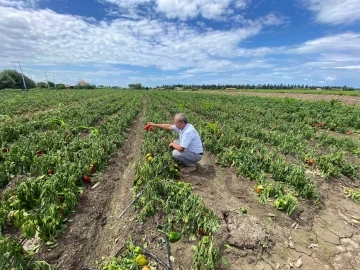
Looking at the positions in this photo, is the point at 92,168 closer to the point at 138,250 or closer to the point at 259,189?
the point at 138,250

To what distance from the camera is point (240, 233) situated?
3393mm

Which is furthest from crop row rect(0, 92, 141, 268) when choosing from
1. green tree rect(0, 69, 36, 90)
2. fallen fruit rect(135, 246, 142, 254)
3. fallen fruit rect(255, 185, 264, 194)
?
green tree rect(0, 69, 36, 90)

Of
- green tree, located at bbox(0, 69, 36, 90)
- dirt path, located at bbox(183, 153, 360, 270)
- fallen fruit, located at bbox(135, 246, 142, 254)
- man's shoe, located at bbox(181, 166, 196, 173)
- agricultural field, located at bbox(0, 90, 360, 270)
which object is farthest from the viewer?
green tree, located at bbox(0, 69, 36, 90)

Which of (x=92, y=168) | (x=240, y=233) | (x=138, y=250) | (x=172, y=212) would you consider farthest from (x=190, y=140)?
(x=138, y=250)

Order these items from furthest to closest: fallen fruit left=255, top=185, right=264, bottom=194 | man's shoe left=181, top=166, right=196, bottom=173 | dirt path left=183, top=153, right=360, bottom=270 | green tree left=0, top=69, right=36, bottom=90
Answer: green tree left=0, top=69, right=36, bottom=90, man's shoe left=181, top=166, right=196, bottom=173, fallen fruit left=255, top=185, right=264, bottom=194, dirt path left=183, top=153, right=360, bottom=270

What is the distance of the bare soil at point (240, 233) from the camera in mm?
3041

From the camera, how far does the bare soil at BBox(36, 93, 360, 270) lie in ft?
9.98

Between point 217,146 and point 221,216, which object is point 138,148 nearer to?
point 217,146

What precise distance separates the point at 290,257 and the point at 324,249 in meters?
0.62

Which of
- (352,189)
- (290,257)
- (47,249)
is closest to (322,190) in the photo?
(352,189)

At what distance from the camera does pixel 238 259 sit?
10.0ft

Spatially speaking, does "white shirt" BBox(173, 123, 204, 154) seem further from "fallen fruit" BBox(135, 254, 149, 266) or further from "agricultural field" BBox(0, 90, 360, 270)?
"fallen fruit" BBox(135, 254, 149, 266)

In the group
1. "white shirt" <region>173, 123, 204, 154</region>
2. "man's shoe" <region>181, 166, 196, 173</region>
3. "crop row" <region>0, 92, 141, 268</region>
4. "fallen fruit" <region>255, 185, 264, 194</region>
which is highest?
"white shirt" <region>173, 123, 204, 154</region>

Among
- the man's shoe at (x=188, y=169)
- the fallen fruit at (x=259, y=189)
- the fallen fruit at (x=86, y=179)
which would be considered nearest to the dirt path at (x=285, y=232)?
the fallen fruit at (x=259, y=189)
